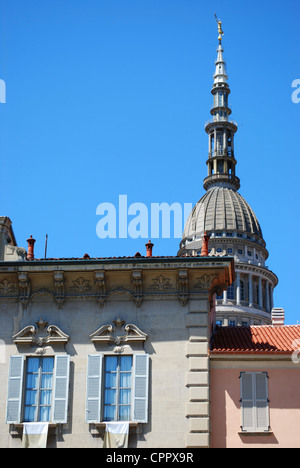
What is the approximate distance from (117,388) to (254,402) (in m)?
4.15

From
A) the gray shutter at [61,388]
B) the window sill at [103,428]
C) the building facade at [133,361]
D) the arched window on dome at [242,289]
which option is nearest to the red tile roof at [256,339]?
the building facade at [133,361]

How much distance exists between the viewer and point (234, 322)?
112 meters

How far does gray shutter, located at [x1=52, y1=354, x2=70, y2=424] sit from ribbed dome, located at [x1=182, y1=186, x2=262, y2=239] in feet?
292

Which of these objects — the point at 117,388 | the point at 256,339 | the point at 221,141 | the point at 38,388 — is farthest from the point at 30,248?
the point at 221,141

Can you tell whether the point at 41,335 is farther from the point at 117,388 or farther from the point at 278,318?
the point at 278,318

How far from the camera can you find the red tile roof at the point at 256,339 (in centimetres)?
2645

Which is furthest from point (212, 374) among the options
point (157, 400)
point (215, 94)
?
point (215, 94)

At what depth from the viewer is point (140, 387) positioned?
25703mm

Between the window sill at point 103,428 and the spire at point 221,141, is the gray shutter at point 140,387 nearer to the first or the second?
the window sill at point 103,428

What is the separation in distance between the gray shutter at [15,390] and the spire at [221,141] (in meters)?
99.6

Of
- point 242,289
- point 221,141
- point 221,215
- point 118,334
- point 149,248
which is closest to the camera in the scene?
point 118,334
